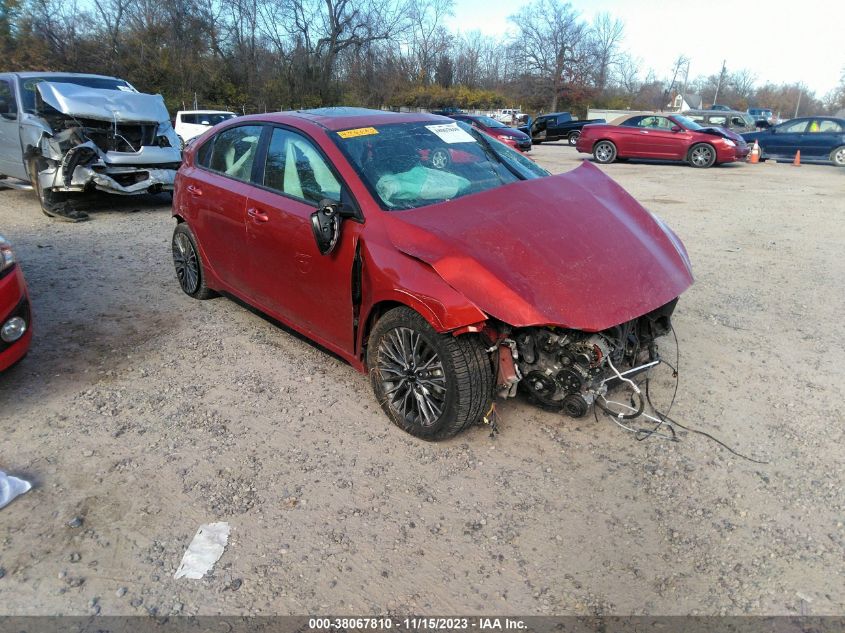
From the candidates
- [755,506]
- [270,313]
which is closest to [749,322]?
[755,506]

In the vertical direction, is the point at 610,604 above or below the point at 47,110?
below

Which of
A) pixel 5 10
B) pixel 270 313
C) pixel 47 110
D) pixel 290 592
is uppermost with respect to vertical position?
pixel 5 10

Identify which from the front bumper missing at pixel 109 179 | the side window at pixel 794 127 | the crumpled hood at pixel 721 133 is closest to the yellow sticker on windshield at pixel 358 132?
the front bumper missing at pixel 109 179

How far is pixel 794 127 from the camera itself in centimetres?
1977

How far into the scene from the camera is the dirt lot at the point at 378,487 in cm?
243

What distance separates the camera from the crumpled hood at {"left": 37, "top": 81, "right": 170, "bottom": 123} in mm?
8703

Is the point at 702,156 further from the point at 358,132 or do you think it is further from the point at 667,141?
the point at 358,132

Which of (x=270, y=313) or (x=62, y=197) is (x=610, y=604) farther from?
(x=62, y=197)

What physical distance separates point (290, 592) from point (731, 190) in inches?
526

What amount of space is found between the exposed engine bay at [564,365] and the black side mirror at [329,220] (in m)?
1.16

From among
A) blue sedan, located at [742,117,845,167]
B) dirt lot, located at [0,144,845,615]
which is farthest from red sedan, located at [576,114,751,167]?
dirt lot, located at [0,144,845,615]

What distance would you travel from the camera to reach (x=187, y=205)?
508 centimetres

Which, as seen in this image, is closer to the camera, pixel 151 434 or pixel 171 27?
pixel 151 434

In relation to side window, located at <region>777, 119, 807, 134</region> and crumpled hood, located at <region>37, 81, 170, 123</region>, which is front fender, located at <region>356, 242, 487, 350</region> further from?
side window, located at <region>777, 119, 807, 134</region>
